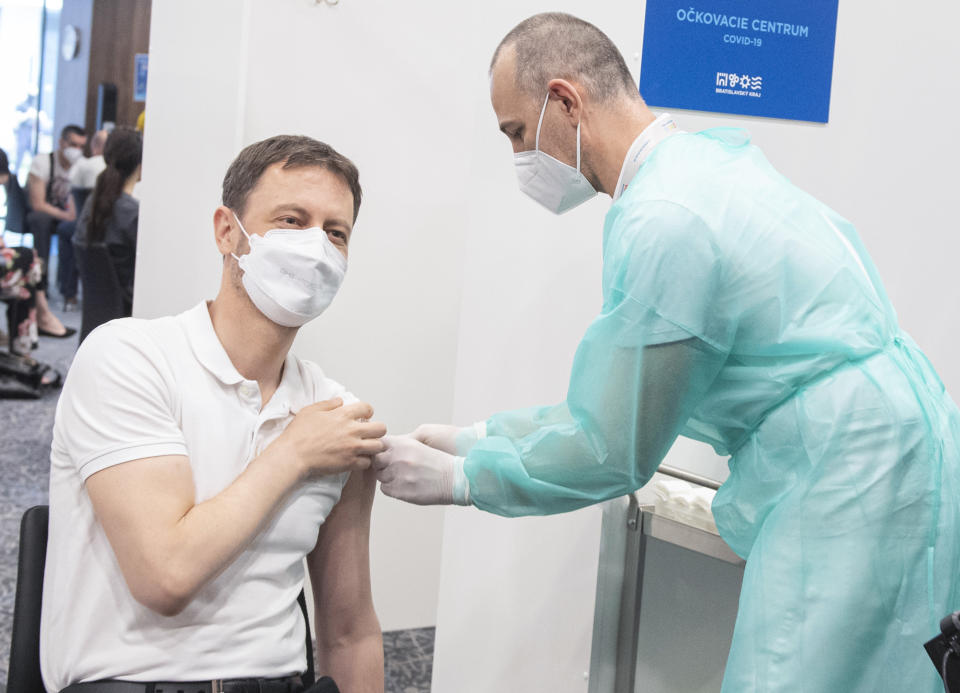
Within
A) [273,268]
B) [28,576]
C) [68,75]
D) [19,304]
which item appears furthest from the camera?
[68,75]

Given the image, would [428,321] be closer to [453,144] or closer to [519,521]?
[453,144]

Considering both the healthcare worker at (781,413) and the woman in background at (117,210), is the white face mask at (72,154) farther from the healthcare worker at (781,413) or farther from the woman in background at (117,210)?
the healthcare worker at (781,413)

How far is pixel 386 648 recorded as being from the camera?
11.0ft

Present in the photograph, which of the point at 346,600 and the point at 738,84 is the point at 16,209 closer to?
the point at 738,84

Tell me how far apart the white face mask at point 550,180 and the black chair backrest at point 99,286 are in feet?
10.2

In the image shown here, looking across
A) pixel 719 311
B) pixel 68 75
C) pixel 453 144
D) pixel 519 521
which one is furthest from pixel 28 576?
pixel 68 75

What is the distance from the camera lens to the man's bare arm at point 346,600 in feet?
5.40

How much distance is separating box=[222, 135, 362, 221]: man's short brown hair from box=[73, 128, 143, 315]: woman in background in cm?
298

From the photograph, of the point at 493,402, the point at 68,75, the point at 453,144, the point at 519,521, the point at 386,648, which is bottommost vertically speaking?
the point at 386,648

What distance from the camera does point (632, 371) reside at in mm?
1487

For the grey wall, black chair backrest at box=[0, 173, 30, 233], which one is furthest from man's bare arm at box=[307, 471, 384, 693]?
the grey wall

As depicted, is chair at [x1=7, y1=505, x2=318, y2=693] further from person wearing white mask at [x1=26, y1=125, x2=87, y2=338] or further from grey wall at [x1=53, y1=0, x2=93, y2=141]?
grey wall at [x1=53, y1=0, x2=93, y2=141]

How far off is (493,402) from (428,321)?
887 millimetres

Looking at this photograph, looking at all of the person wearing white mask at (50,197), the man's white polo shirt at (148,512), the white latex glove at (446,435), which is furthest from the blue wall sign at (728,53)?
the person wearing white mask at (50,197)
